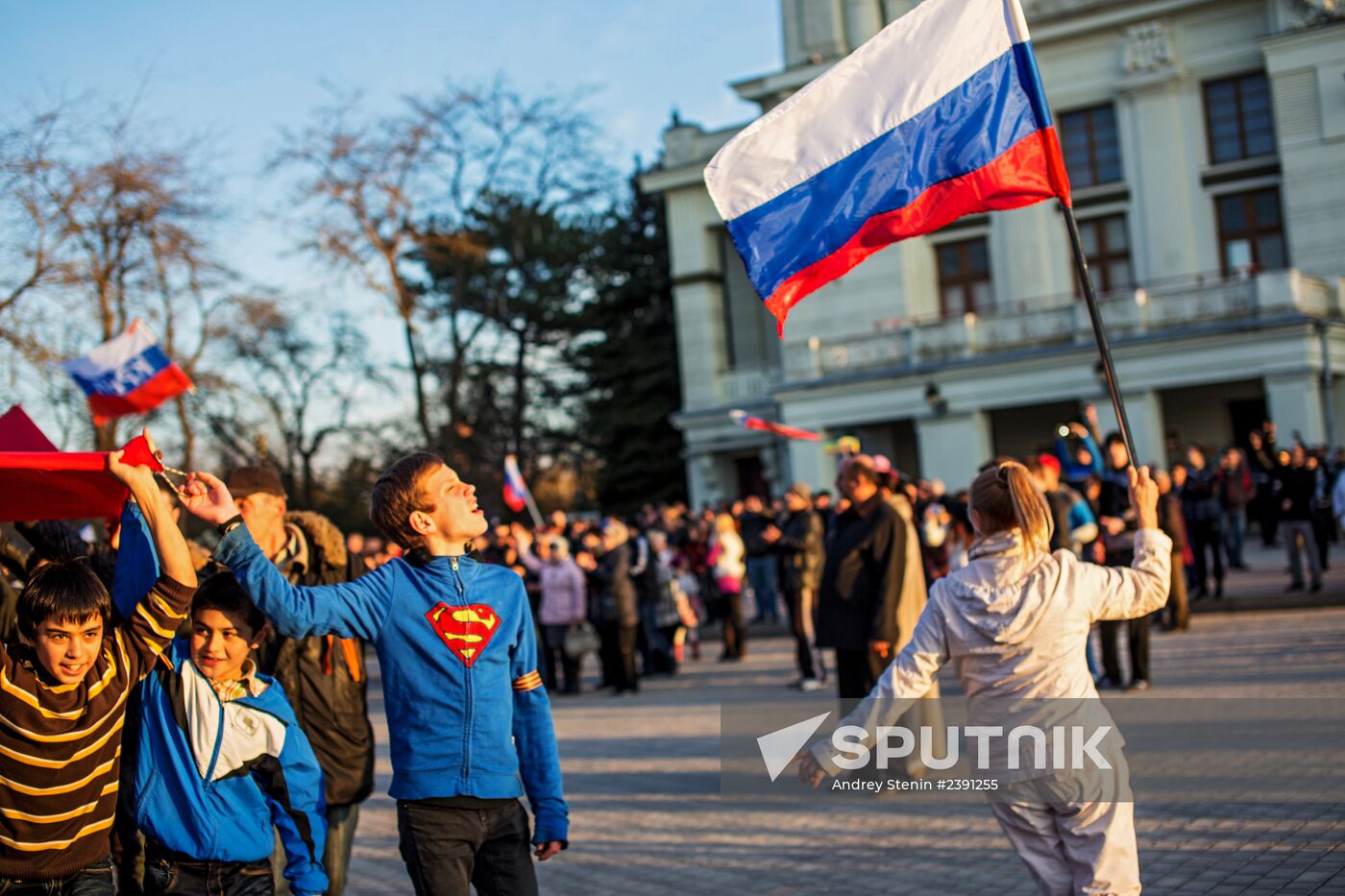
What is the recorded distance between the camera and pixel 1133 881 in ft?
14.5

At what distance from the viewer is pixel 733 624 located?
19094mm

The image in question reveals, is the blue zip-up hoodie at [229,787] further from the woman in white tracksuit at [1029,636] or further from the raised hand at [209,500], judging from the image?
the woman in white tracksuit at [1029,636]

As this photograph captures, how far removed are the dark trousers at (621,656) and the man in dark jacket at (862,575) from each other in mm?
7368

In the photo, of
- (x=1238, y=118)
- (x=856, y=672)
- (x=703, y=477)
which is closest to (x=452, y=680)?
(x=856, y=672)

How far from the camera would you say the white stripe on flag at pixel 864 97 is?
5953 millimetres

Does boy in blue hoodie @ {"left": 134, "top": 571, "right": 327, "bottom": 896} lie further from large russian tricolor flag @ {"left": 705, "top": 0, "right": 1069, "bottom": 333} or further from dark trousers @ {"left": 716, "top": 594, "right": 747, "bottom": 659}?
dark trousers @ {"left": 716, "top": 594, "right": 747, "bottom": 659}

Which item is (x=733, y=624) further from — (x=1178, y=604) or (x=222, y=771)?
(x=222, y=771)

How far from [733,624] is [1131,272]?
2359cm

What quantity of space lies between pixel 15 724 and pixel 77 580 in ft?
1.53

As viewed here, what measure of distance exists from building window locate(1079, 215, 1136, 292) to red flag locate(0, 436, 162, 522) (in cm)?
3634

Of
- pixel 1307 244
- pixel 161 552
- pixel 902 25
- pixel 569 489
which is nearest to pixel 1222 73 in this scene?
pixel 1307 244

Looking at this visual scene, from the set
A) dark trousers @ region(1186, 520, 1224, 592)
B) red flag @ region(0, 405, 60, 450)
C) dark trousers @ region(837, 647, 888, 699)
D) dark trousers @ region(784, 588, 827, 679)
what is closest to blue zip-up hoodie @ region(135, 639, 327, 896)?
red flag @ region(0, 405, 60, 450)

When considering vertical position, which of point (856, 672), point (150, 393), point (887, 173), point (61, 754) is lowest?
point (856, 672)

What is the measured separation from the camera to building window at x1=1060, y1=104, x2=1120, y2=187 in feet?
125
